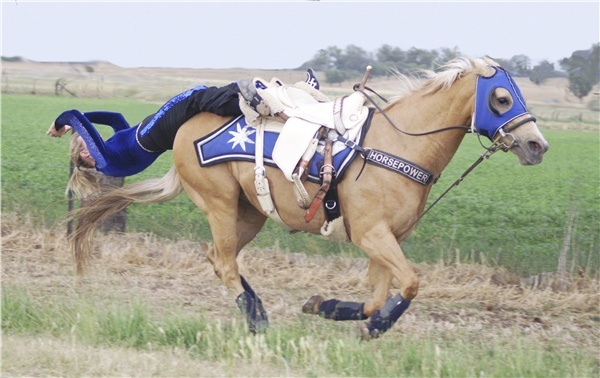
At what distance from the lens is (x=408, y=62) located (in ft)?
37.0

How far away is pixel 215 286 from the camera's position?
8.59 meters

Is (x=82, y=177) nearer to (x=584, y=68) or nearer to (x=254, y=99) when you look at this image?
(x=254, y=99)

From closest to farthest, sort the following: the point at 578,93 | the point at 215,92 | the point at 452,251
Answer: the point at 215,92 → the point at 452,251 → the point at 578,93

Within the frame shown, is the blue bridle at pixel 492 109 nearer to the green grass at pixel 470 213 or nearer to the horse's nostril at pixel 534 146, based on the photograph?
the horse's nostril at pixel 534 146

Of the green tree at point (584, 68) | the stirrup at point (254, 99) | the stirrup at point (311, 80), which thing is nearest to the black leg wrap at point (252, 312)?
the stirrup at point (254, 99)

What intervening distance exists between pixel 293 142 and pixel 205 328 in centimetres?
146

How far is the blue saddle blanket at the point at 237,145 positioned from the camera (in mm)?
6383

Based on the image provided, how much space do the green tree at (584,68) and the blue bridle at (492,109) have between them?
7161 millimetres

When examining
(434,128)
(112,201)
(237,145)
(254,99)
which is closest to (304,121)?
(254,99)

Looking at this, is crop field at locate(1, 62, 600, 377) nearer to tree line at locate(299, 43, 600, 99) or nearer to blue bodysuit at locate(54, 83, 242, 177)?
tree line at locate(299, 43, 600, 99)

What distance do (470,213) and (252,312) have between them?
6.05 metres

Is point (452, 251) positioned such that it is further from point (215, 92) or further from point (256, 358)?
point (256, 358)

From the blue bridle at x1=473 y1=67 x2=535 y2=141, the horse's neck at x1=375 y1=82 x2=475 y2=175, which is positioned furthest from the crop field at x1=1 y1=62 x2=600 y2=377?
the blue bridle at x1=473 y1=67 x2=535 y2=141

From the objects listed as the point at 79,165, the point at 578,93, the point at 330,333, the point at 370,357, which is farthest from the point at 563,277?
the point at 578,93
